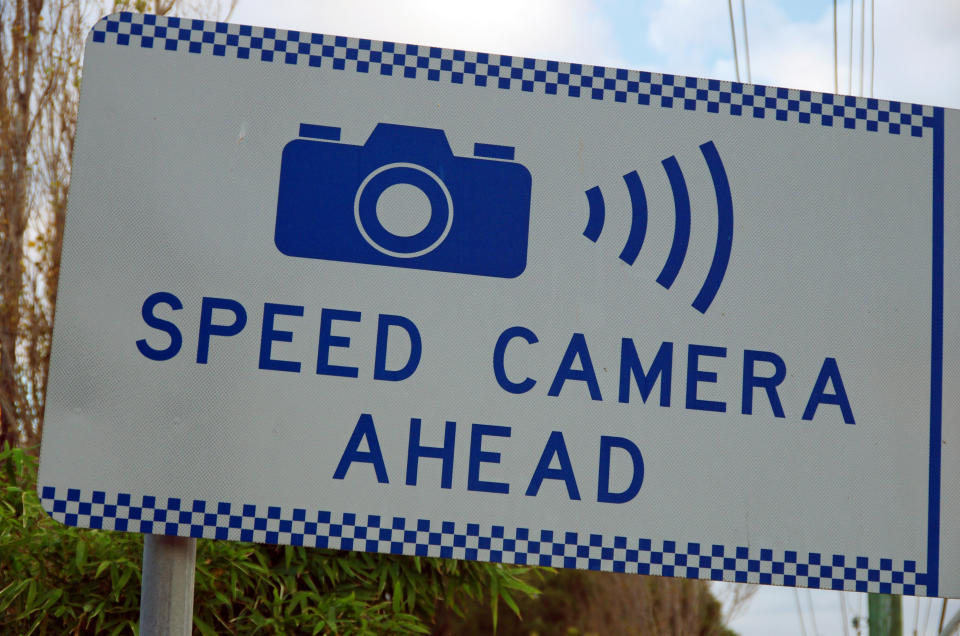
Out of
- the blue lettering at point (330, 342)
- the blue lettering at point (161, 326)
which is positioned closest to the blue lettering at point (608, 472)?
the blue lettering at point (330, 342)

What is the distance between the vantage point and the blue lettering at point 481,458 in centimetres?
201

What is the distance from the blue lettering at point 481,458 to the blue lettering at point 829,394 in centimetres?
70

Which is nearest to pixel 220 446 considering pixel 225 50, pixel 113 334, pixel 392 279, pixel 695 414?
pixel 113 334

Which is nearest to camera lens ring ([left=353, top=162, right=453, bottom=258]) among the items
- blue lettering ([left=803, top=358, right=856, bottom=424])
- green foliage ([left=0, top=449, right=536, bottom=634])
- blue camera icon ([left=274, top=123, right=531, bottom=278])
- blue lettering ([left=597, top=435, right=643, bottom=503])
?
blue camera icon ([left=274, top=123, right=531, bottom=278])

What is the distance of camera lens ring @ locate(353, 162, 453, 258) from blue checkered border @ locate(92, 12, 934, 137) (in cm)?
23

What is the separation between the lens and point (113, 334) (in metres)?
2.00

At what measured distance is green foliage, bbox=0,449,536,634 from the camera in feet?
9.11

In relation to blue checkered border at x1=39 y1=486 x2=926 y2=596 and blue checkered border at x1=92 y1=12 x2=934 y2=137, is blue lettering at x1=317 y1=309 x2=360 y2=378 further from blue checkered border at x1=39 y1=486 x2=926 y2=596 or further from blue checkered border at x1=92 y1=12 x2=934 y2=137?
blue checkered border at x1=92 y1=12 x2=934 y2=137

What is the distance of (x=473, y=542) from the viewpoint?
6.47 ft

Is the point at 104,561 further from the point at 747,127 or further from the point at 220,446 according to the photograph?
the point at 747,127

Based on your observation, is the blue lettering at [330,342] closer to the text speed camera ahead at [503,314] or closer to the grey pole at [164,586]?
the text speed camera ahead at [503,314]

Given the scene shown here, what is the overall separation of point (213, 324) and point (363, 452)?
44 cm

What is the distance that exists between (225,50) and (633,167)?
0.99 m

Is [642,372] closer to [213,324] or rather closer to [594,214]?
[594,214]
